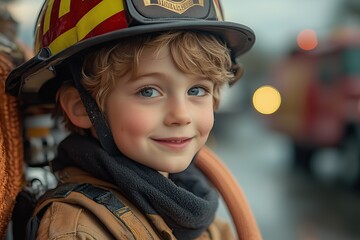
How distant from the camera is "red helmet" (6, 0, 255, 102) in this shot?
1.66 m

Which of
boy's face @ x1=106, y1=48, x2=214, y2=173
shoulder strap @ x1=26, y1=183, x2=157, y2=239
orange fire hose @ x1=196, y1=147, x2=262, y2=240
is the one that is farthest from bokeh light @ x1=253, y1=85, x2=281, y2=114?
shoulder strap @ x1=26, y1=183, x2=157, y2=239

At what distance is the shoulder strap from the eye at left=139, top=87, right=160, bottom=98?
0.29m

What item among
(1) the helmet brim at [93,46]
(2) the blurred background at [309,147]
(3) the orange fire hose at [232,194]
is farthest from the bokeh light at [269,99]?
(1) the helmet brim at [93,46]

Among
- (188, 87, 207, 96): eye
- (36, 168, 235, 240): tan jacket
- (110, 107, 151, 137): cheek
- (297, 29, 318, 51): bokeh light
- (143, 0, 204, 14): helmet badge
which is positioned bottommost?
(297, 29, 318, 51): bokeh light

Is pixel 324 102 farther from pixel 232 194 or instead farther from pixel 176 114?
pixel 176 114

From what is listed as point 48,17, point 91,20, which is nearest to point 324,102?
point 48,17

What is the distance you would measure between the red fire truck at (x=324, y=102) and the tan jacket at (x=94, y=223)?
19.2 ft

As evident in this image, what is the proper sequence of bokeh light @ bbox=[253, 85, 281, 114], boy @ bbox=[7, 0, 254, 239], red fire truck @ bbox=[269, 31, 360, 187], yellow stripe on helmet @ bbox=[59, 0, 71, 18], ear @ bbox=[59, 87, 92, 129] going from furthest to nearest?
bokeh light @ bbox=[253, 85, 281, 114], red fire truck @ bbox=[269, 31, 360, 187], ear @ bbox=[59, 87, 92, 129], yellow stripe on helmet @ bbox=[59, 0, 71, 18], boy @ bbox=[7, 0, 254, 239]

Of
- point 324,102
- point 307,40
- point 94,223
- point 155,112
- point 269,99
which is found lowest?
point 269,99

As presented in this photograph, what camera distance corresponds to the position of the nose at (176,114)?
1.74 meters

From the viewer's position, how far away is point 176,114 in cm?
174

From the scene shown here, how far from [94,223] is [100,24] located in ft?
1.78

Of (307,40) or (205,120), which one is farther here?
(307,40)

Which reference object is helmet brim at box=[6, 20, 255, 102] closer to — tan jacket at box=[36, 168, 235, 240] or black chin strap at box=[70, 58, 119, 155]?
black chin strap at box=[70, 58, 119, 155]
